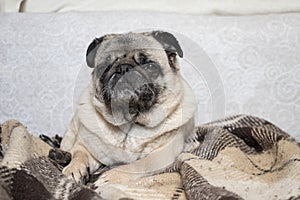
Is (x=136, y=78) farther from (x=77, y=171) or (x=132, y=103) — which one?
(x=77, y=171)

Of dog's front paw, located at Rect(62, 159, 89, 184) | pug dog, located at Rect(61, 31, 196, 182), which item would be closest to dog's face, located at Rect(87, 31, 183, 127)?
pug dog, located at Rect(61, 31, 196, 182)

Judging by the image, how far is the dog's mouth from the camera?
3.78 feet

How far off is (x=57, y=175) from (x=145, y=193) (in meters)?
0.18

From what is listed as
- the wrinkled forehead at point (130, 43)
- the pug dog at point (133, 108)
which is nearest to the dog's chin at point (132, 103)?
the pug dog at point (133, 108)

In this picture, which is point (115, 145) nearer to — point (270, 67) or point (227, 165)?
point (227, 165)

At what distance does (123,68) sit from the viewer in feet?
3.82

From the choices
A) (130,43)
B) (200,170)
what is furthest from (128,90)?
(200,170)

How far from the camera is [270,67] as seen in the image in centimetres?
153

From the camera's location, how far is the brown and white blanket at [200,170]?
0.93m

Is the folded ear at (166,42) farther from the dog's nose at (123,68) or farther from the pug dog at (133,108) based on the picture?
the dog's nose at (123,68)

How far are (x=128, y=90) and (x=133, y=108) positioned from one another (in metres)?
0.06

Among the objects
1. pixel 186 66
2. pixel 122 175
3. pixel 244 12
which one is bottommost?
pixel 122 175

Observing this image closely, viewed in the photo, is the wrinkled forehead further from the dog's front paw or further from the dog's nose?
the dog's front paw

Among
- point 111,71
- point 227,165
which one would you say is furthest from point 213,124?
point 111,71
